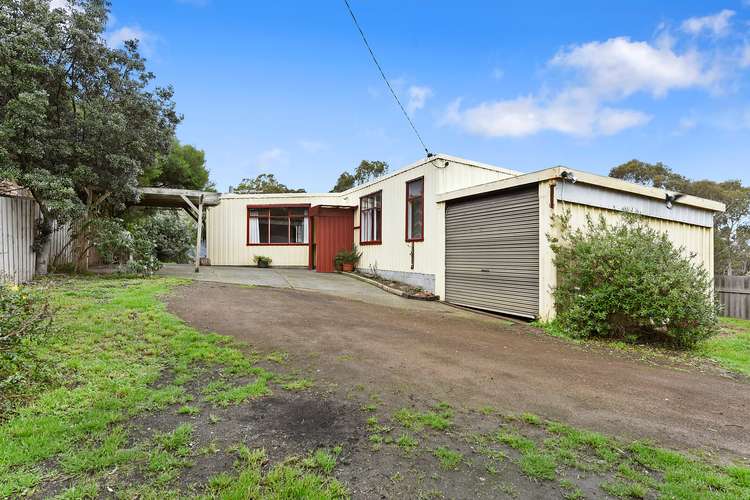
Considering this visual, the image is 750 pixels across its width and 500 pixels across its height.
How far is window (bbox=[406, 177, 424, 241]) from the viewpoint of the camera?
11281 millimetres

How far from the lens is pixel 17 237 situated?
8375 millimetres

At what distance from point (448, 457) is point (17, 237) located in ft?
33.4

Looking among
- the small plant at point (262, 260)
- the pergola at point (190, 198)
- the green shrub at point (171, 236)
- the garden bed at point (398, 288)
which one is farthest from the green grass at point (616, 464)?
the green shrub at point (171, 236)

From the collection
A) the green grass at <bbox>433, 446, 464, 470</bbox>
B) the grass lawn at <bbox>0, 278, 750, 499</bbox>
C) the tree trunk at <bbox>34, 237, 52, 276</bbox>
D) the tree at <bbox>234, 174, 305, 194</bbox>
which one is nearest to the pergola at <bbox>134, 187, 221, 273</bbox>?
the tree trunk at <bbox>34, 237, 52, 276</bbox>

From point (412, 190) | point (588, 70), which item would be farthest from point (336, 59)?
point (588, 70)

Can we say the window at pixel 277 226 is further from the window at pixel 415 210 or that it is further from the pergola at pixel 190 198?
the window at pixel 415 210

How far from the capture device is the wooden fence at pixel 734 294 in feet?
35.7

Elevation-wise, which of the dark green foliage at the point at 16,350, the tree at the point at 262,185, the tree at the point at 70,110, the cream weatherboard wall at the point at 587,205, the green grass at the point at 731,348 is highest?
the tree at the point at 262,185

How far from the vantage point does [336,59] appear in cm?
1053

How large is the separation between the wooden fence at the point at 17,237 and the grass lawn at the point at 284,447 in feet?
19.0

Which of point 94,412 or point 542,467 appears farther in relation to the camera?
point 94,412

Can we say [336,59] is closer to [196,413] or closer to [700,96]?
[196,413]

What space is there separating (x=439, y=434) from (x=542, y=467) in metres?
0.72

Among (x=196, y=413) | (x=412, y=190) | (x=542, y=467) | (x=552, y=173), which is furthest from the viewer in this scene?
(x=412, y=190)
